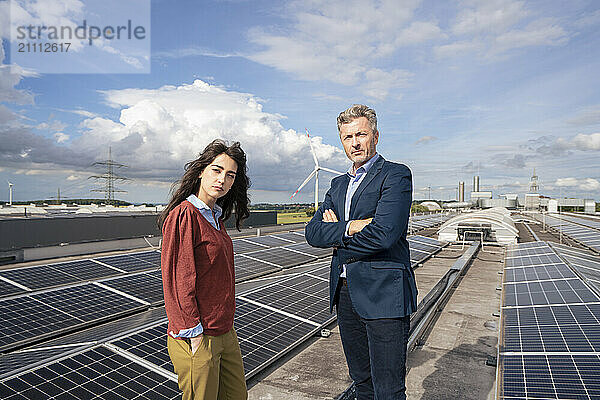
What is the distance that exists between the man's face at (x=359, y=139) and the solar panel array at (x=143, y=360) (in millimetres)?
4101

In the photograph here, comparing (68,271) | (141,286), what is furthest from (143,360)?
(68,271)

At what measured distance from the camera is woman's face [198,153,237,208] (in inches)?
140

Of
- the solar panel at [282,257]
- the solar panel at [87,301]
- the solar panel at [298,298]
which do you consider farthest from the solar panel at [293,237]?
the solar panel at [87,301]

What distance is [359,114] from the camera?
3240 mm

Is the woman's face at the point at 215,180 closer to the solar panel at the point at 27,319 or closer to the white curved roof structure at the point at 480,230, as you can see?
the solar panel at the point at 27,319

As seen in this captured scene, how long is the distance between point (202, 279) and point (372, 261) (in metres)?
1.47

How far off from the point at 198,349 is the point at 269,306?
614 centimetres

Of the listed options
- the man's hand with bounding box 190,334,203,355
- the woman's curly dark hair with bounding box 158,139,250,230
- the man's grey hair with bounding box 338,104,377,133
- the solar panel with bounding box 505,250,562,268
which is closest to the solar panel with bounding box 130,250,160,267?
the woman's curly dark hair with bounding box 158,139,250,230

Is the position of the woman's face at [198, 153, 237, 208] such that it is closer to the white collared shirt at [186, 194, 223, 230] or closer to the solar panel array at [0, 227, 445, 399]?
the white collared shirt at [186, 194, 223, 230]

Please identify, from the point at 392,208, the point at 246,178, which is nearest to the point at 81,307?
the point at 246,178

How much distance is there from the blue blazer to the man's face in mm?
133

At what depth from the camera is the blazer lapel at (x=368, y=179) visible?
3.31m

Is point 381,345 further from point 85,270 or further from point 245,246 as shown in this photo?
point 245,246

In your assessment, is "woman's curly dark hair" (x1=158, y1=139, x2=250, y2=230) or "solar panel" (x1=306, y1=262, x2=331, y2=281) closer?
"woman's curly dark hair" (x1=158, y1=139, x2=250, y2=230)
